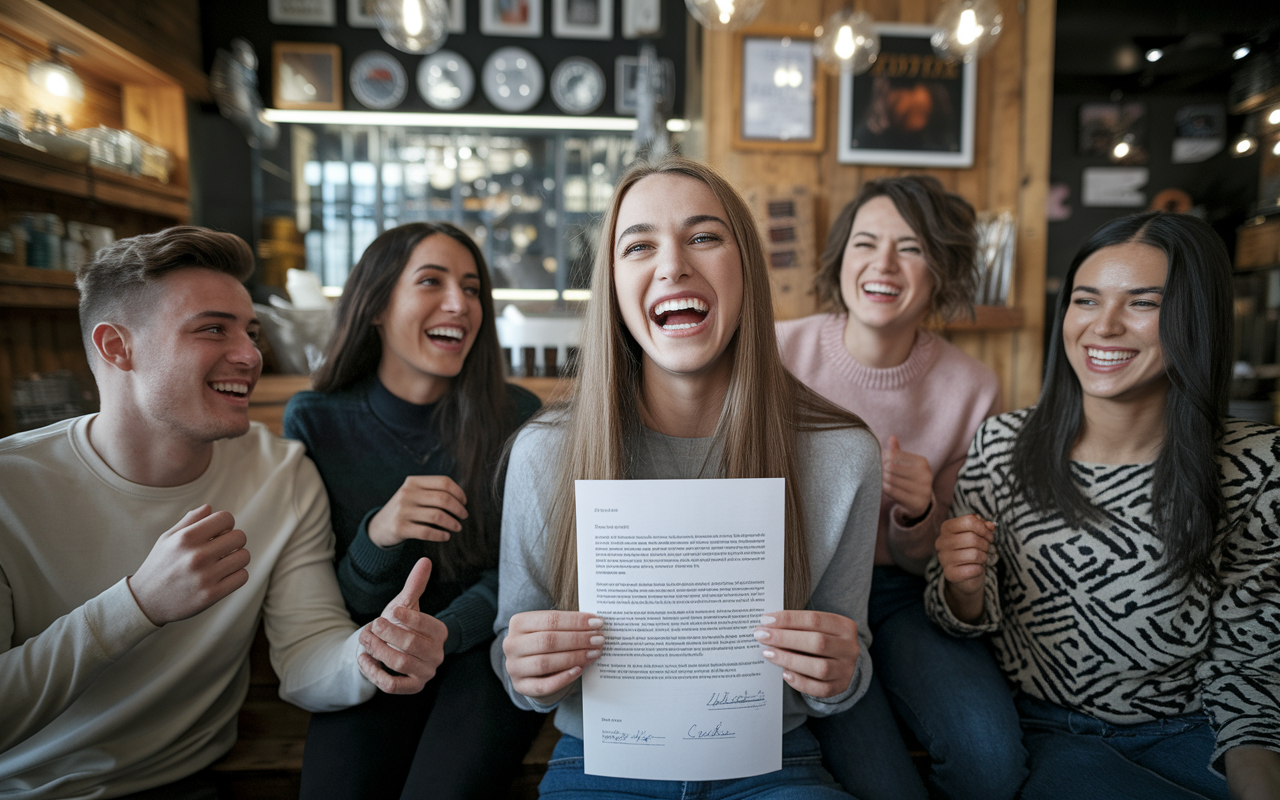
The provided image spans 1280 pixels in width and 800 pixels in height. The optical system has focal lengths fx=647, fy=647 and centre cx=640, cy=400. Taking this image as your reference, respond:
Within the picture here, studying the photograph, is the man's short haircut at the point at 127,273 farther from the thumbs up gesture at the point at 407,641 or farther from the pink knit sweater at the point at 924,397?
the pink knit sweater at the point at 924,397

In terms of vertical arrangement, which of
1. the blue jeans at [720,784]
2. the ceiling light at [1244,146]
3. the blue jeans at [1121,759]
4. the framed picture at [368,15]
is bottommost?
the blue jeans at [1121,759]

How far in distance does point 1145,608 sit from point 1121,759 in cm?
28

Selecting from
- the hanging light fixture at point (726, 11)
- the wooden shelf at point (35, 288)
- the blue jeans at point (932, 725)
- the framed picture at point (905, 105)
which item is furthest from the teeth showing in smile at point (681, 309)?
the wooden shelf at point (35, 288)

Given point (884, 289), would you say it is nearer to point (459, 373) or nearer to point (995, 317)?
point (459, 373)

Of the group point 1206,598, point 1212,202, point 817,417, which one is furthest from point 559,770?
point 1212,202

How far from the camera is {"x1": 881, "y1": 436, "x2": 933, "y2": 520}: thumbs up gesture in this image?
1.40m

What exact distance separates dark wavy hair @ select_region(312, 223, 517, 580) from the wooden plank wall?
195cm

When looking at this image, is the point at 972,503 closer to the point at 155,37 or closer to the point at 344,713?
the point at 344,713

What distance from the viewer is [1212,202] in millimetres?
5199

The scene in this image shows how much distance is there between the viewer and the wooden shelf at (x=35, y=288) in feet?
8.75

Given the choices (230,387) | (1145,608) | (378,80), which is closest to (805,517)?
(1145,608)

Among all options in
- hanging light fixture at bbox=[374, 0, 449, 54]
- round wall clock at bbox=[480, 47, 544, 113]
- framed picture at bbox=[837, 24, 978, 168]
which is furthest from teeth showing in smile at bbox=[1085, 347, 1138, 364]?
round wall clock at bbox=[480, 47, 544, 113]

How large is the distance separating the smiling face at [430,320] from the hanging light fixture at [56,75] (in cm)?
322

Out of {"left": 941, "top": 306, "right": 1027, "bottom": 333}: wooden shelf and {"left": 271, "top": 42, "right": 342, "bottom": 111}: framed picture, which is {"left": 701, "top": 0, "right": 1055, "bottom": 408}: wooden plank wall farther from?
{"left": 271, "top": 42, "right": 342, "bottom": 111}: framed picture
